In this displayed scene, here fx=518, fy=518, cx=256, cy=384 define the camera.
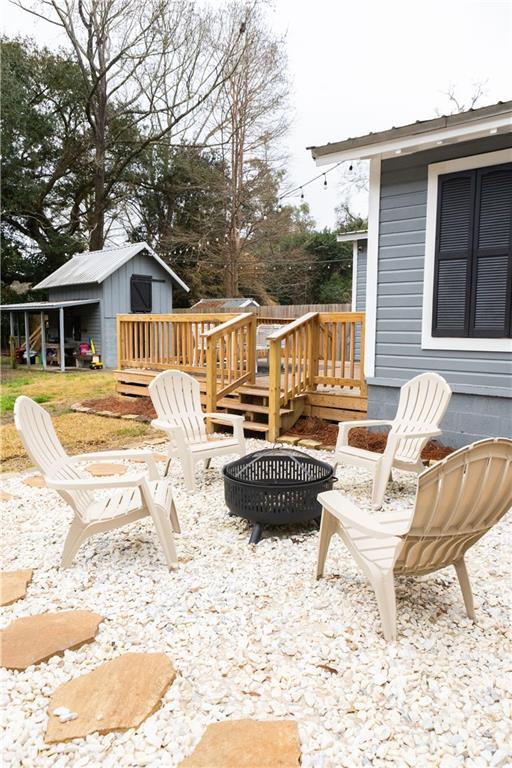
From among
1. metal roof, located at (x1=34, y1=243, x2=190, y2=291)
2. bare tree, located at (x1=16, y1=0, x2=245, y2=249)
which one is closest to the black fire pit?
metal roof, located at (x1=34, y1=243, x2=190, y2=291)

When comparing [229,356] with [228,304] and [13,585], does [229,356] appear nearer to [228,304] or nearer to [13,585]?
[13,585]

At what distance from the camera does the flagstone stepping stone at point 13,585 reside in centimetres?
251

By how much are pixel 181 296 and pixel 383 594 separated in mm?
21134

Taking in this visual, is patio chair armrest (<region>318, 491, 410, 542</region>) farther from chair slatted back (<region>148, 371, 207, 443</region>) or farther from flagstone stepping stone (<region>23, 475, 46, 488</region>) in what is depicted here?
flagstone stepping stone (<region>23, 475, 46, 488</region>)


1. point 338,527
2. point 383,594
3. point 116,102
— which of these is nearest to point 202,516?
point 338,527

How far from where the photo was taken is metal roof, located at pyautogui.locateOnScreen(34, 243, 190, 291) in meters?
15.0

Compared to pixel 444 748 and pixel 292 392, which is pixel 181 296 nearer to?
pixel 292 392

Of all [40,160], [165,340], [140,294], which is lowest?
[165,340]

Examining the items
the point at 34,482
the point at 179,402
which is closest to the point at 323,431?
the point at 179,402

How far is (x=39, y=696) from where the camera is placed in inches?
72.0

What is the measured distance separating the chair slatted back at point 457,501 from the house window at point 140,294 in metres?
14.7

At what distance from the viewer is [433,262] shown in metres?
5.26

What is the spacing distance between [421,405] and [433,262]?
5.58ft

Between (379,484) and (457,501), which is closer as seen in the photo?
(457,501)
